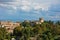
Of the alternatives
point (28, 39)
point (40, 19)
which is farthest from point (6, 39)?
point (40, 19)

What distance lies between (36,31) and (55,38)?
172 inches

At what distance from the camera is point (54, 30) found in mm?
28547

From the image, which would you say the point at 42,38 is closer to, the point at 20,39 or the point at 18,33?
the point at 20,39

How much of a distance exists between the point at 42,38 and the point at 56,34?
3.21 meters

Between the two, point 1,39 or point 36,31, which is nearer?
point 1,39

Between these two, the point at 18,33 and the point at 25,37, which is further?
the point at 18,33

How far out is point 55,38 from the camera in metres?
24.7

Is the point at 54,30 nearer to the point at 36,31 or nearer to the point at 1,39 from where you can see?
the point at 36,31

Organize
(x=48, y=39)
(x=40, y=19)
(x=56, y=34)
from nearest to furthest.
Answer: (x=48, y=39)
(x=56, y=34)
(x=40, y=19)

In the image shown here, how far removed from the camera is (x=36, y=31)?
28.7 m

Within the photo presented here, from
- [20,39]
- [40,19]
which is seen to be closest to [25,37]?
[20,39]

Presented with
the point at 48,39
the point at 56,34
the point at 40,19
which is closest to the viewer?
the point at 48,39

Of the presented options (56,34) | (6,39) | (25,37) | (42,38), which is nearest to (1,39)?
(6,39)

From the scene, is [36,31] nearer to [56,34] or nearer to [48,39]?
[56,34]
